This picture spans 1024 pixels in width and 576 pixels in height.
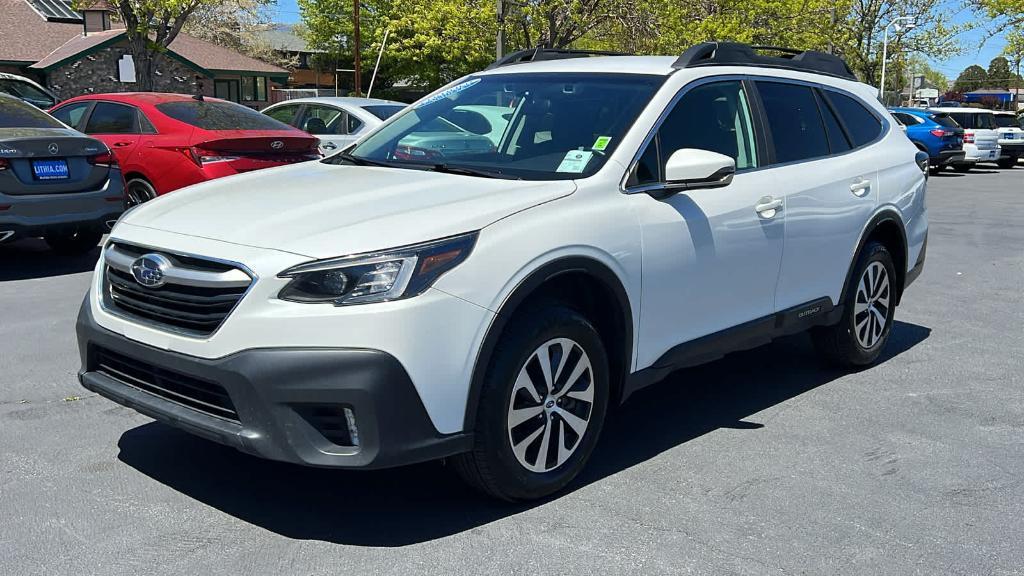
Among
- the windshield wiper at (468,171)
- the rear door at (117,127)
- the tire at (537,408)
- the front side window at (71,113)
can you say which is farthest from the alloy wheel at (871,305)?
the front side window at (71,113)

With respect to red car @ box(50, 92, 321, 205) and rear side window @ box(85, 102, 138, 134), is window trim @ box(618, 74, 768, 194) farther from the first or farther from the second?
rear side window @ box(85, 102, 138, 134)

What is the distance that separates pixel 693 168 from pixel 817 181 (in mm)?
1358

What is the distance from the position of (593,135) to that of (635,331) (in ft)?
2.89

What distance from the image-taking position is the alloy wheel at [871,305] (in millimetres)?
6043

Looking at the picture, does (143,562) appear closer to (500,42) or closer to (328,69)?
(500,42)

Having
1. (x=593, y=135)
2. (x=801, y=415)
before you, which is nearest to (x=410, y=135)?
(x=593, y=135)

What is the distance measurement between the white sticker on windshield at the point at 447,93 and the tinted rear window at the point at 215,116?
5.25 m

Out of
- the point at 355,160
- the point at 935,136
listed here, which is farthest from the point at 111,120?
the point at 935,136

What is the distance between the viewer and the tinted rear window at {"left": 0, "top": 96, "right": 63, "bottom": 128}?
8969 millimetres

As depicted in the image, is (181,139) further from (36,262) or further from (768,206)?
(768,206)

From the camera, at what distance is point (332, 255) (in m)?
3.50

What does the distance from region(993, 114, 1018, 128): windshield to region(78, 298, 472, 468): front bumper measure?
2901 centimetres

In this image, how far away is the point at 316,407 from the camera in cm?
352

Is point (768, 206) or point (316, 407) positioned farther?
point (768, 206)
